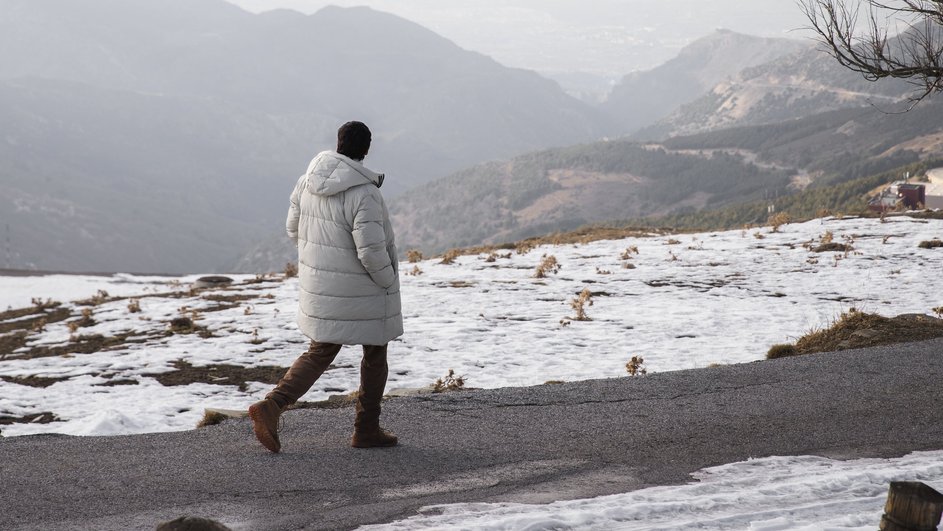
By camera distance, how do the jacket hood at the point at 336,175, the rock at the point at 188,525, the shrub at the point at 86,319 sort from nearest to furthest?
1. the rock at the point at 188,525
2. the jacket hood at the point at 336,175
3. the shrub at the point at 86,319

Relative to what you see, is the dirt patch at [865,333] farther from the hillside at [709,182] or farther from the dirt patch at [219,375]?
the hillside at [709,182]

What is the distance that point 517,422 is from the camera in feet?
23.5

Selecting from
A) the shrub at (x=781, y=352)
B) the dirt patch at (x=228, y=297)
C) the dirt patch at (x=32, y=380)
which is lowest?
the dirt patch at (x=32, y=380)

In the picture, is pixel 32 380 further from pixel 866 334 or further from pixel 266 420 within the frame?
pixel 866 334

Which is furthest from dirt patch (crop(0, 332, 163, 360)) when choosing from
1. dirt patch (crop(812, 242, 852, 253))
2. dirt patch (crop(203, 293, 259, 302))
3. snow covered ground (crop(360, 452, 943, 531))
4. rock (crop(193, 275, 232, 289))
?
dirt patch (crop(812, 242, 852, 253))

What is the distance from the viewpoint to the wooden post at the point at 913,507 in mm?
3496

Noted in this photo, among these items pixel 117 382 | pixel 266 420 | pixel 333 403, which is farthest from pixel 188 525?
pixel 117 382

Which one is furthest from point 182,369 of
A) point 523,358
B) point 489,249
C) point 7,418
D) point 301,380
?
point 489,249

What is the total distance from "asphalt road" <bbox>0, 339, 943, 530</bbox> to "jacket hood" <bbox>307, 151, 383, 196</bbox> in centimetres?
188

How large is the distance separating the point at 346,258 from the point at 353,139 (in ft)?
2.70

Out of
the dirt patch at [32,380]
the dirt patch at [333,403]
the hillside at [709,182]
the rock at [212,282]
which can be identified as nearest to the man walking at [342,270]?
the dirt patch at [333,403]

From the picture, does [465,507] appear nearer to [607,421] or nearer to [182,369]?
[607,421]

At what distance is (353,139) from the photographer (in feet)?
19.7

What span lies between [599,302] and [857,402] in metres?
8.04
